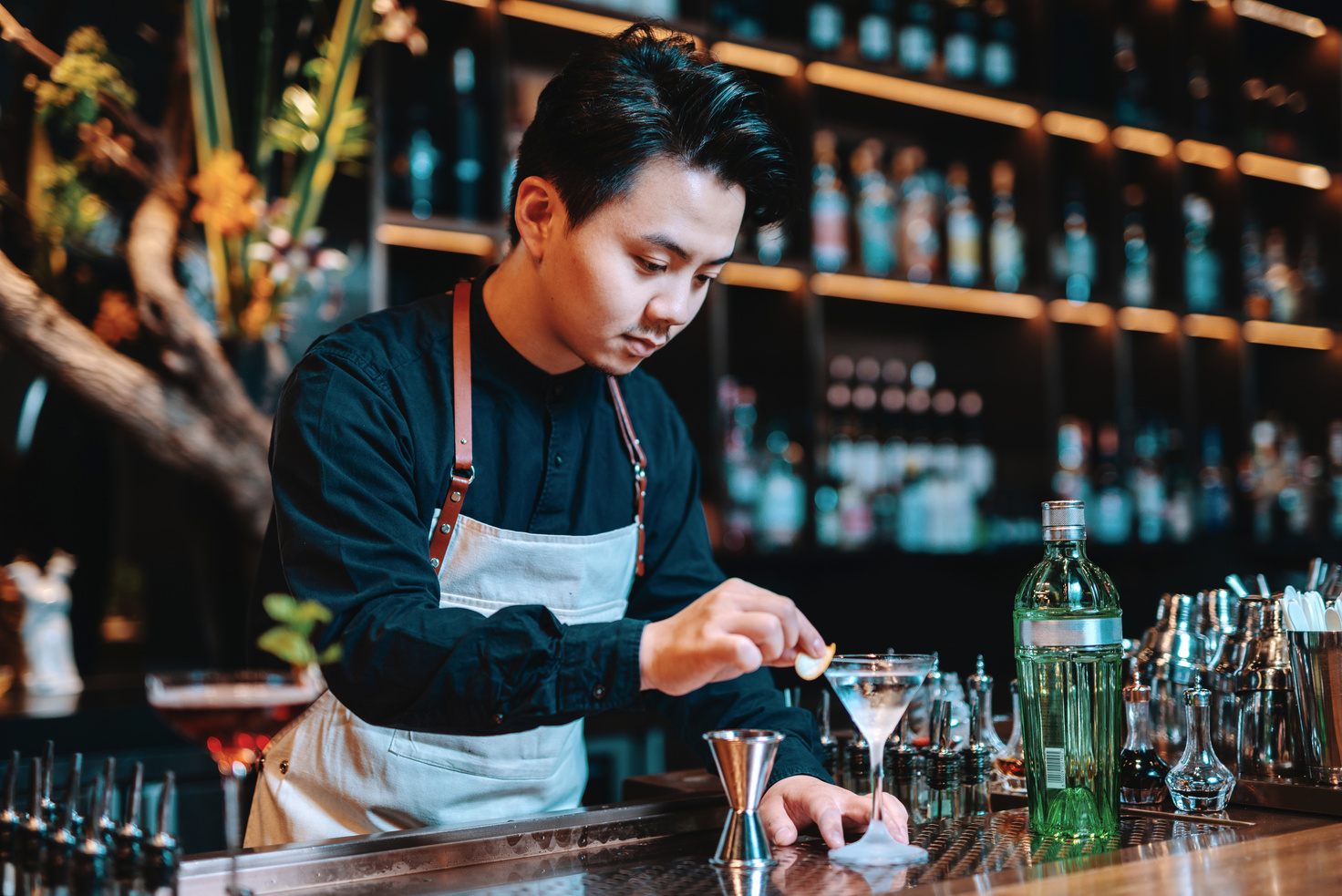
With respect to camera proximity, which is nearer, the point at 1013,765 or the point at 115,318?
the point at 1013,765

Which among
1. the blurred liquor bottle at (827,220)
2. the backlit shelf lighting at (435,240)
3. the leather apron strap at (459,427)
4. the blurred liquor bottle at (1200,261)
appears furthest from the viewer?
the blurred liquor bottle at (1200,261)

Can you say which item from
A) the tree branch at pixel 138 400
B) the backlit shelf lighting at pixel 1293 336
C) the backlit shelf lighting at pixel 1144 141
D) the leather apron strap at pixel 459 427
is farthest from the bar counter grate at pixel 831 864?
Result: the backlit shelf lighting at pixel 1293 336

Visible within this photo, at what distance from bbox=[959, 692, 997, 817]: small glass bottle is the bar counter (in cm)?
8

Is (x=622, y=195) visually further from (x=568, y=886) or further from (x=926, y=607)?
(x=926, y=607)

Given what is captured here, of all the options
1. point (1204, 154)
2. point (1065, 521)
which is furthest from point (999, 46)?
point (1065, 521)

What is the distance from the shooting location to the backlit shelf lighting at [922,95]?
310 centimetres

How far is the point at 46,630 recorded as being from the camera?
2275 mm

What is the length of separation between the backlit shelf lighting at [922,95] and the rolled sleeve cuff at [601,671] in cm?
223

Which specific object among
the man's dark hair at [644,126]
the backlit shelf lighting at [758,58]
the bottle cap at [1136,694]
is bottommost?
the bottle cap at [1136,694]

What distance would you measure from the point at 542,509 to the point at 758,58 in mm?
1773

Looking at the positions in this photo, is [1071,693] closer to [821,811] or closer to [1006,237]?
[821,811]

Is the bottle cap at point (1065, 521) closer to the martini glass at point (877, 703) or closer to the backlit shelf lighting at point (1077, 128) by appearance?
the martini glass at point (877, 703)

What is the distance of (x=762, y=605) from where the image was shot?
986 millimetres

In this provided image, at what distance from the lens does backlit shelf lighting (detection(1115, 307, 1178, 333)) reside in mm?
3555
